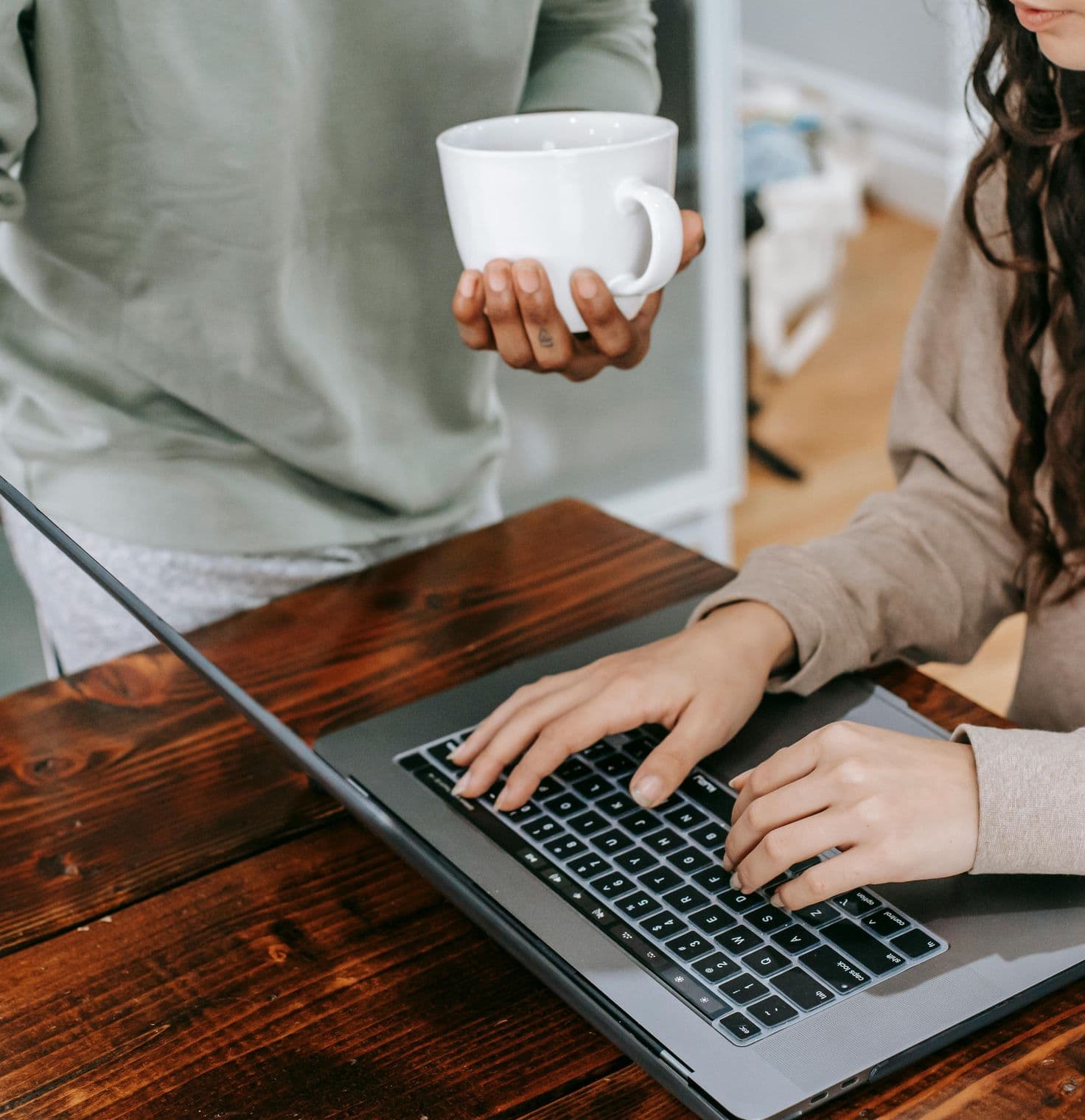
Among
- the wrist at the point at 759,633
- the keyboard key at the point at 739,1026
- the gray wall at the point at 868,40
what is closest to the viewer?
the keyboard key at the point at 739,1026

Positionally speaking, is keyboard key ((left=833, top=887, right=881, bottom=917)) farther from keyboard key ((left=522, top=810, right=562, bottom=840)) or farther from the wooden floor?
the wooden floor

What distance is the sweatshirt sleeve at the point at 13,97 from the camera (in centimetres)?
68

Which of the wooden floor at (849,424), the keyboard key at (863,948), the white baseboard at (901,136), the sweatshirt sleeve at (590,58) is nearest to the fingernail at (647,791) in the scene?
the keyboard key at (863,948)

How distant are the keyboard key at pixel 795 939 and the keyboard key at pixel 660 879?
51 mm

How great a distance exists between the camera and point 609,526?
0.96m

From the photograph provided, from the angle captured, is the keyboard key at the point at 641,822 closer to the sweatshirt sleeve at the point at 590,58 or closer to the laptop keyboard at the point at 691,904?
the laptop keyboard at the point at 691,904

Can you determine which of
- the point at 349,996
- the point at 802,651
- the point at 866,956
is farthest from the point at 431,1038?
the point at 802,651

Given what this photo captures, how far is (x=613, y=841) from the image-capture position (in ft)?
1.95

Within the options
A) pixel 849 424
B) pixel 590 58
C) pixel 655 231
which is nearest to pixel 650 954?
pixel 655 231

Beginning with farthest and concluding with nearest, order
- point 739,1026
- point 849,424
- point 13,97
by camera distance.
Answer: point 849,424
point 13,97
point 739,1026

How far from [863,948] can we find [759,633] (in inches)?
8.3

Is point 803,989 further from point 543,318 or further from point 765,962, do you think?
point 543,318

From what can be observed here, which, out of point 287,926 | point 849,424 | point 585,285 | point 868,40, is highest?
point 585,285

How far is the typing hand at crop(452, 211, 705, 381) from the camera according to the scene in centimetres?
65
